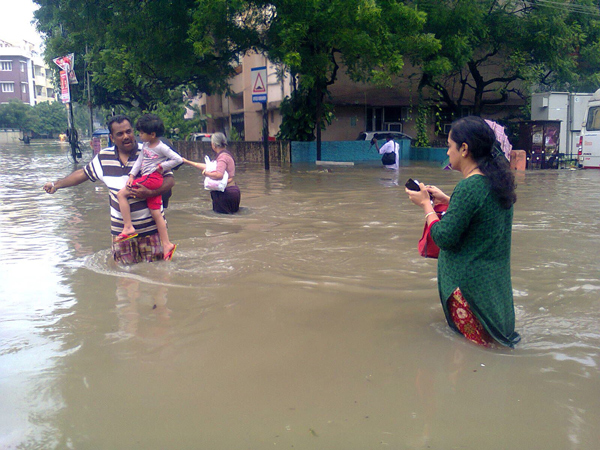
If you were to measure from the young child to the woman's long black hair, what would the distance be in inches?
124

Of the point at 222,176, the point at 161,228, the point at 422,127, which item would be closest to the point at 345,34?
the point at 222,176

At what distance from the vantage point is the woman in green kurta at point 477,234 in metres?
3.43

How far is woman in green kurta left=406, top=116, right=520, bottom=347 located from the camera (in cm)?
343

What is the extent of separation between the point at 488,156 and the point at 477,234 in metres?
0.47

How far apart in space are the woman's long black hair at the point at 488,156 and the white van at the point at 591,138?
17.6m

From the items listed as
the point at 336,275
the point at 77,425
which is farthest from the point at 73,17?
the point at 77,425

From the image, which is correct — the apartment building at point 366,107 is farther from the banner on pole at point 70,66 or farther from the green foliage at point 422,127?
the banner on pole at point 70,66

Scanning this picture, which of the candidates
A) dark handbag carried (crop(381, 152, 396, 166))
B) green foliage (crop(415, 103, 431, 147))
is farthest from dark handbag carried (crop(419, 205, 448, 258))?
green foliage (crop(415, 103, 431, 147))

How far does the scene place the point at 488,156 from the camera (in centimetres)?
349

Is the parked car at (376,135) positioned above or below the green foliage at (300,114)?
below

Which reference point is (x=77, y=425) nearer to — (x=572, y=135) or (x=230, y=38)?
(x=230, y=38)

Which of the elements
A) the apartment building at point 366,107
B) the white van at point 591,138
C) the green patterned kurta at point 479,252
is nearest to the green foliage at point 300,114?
the apartment building at point 366,107

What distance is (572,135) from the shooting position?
23719mm

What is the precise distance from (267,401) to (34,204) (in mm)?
9990
